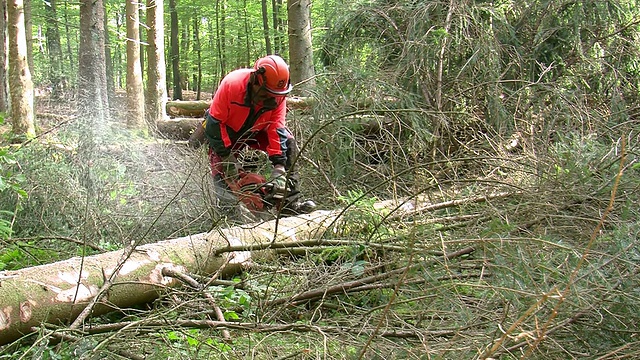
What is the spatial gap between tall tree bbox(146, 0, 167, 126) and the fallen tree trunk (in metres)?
7.19

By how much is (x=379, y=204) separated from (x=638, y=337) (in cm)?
276

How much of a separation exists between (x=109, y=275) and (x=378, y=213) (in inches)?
67.2

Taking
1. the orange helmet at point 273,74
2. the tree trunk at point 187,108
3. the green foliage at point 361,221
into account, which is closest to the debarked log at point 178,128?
the tree trunk at point 187,108

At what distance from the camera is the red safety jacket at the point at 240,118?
5.09 m

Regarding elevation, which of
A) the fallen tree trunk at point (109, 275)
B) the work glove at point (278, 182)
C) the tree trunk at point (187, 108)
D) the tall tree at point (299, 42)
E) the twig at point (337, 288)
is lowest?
the twig at point (337, 288)

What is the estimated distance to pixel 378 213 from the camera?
376 cm

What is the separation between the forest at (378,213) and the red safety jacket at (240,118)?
0.22 m

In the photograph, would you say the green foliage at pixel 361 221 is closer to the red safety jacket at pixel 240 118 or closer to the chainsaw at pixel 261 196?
the chainsaw at pixel 261 196

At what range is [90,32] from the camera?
7426mm

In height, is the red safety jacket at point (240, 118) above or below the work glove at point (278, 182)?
above

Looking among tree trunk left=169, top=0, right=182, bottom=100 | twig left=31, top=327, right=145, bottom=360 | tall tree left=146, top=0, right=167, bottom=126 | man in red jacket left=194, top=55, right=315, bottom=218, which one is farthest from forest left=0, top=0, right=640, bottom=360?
tree trunk left=169, top=0, right=182, bottom=100

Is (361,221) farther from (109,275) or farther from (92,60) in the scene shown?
(92,60)

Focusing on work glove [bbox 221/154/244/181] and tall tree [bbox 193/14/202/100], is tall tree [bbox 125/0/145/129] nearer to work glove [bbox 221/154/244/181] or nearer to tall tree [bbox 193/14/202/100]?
work glove [bbox 221/154/244/181]

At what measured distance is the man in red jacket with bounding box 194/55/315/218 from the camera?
4.91 metres
